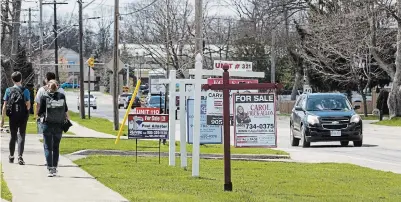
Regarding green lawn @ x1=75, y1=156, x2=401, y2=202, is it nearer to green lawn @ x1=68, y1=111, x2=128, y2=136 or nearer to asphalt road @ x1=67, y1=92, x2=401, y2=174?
asphalt road @ x1=67, y1=92, x2=401, y2=174

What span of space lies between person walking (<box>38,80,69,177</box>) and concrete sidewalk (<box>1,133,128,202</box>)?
0.43m

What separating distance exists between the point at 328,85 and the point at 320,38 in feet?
32.8

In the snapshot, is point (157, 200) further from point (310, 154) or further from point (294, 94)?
point (294, 94)

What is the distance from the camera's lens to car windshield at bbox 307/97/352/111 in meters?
29.5

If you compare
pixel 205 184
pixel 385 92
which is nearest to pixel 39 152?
pixel 205 184

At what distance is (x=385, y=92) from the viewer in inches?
2586

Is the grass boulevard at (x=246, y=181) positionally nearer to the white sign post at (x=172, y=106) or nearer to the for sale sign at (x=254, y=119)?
the white sign post at (x=172, y=106)

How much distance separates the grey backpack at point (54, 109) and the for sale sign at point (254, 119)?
3412 mm

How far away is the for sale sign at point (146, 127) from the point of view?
19.0 meters

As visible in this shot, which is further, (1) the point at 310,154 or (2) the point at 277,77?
(2) the point at 277,77

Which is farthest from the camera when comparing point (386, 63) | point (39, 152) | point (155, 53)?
point (155, 53)

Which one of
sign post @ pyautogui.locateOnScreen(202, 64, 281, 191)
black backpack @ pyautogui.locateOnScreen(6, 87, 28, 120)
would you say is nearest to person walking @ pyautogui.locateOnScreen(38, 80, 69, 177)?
black backpack @ pyautogui.locateOnScreen(6, 87, 28, 120)

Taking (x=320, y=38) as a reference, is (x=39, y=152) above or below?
below

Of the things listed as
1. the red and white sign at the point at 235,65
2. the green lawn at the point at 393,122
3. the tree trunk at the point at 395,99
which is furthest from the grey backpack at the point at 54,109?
the tree trunk at the point at 395,99
